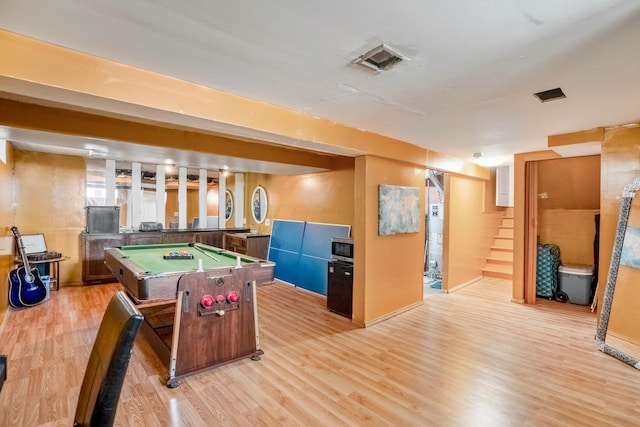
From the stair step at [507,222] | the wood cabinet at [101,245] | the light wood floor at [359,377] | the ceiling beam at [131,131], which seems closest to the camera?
the light wood floor at [359,377]

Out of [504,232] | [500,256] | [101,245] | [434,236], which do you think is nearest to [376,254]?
[434,236]

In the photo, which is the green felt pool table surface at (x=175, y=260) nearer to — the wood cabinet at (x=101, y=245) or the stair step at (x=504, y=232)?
the wood cabinet at (x=101, y=245)

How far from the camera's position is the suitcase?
16.9ft

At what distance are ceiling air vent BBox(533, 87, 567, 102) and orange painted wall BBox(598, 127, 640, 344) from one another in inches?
63.2

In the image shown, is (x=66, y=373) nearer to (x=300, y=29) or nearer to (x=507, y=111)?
(x=300, y=29)

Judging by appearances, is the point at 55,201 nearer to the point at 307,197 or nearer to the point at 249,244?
the point at 249,244

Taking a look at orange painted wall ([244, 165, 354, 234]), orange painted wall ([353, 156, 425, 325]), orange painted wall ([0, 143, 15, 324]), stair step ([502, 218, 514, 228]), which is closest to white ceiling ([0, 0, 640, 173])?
orange painted wall ([353, 156, 425, 325])

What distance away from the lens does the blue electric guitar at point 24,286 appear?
4359 millimetres

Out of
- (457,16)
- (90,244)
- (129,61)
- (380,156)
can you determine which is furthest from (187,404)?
(90,244)

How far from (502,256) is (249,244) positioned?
557 centimetres

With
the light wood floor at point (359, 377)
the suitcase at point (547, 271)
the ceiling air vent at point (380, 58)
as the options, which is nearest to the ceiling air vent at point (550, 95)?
the ceiling air vent at point (380, 58)

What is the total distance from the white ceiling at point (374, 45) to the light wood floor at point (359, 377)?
2.46 metres

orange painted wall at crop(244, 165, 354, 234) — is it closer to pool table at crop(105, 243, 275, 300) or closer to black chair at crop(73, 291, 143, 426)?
pool table at crop(105, 243, 275, 300)

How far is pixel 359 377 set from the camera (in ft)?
8.98
